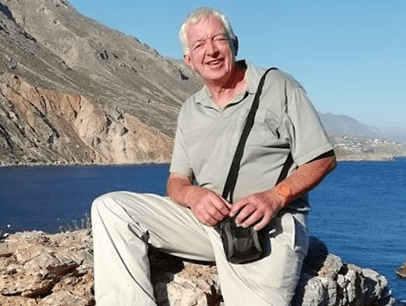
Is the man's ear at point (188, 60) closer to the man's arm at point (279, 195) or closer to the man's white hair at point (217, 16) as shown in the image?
the man's white hair at point (217, 16)

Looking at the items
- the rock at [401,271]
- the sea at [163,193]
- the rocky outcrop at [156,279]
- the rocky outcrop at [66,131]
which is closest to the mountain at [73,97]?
the rocky outcrop at [66,131]

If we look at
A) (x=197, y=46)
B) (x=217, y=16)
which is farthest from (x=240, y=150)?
(x=217, y=16)

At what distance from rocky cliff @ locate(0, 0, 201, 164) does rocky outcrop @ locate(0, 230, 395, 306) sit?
205 feet

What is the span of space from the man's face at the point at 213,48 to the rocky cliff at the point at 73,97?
63191mm

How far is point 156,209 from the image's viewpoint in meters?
3.71

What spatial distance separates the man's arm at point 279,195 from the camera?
335cm

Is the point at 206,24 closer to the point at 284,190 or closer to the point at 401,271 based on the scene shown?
the point at 284,190

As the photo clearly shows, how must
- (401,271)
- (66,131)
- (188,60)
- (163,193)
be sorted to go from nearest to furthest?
(188,60)
(401,271)
(163,193)
(66,131)

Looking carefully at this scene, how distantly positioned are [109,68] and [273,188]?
102375mm

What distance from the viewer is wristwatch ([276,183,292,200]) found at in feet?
11.2

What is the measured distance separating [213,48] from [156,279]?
1346mm

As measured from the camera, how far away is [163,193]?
153ft

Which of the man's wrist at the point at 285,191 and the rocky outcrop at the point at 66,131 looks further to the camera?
the rocky outcrop at the point at 66,131

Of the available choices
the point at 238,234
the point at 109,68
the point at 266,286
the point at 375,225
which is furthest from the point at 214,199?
the point at 109,68
